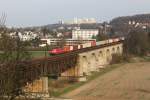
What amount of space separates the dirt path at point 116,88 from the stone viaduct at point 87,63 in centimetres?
291

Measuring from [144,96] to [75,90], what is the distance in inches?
359

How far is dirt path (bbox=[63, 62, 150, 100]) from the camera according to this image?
1650 inches

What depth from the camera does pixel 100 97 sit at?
137 feet

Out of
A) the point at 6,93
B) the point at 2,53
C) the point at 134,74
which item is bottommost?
the point at 134,74

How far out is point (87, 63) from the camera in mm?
67125

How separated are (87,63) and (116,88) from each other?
755 inches

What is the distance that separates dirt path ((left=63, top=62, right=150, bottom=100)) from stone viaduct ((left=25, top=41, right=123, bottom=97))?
2.91m

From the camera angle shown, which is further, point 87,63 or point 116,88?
point 87,63

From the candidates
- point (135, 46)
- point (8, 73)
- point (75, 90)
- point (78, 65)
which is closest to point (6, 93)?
point (8, 73)

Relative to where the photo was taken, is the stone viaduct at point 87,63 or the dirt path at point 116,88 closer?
the stone viaduct at point 87,63

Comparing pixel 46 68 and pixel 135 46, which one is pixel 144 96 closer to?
pixel 46 68

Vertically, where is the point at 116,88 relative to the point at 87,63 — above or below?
below

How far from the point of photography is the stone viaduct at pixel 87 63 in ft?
136

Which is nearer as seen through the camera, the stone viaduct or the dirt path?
the stone viaduct
